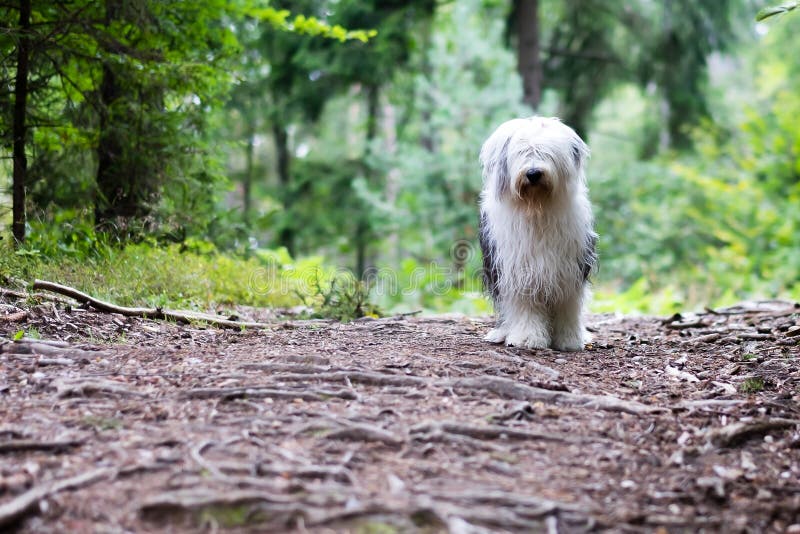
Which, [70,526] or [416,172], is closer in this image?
[70,526]

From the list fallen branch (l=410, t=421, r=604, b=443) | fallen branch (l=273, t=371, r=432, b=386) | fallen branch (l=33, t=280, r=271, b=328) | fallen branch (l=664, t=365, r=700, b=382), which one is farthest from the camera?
fallen branch (l=33, t=280, r=271, b=328)

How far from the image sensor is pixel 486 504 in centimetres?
253

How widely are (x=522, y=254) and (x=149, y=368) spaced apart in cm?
255

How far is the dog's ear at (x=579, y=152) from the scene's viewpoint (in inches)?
200

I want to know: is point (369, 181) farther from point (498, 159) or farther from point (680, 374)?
point (680, 374)

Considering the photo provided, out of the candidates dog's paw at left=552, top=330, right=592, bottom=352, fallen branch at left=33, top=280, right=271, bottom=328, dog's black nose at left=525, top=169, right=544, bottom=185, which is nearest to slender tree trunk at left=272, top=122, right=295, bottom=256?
fallen branch at left=33, top=280, right=271, bottom=328

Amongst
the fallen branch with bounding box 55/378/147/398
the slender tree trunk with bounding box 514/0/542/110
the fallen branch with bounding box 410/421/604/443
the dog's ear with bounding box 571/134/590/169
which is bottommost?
the fallen branch with bounding box 410/421/604/443

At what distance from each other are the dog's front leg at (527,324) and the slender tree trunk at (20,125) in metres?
3.70

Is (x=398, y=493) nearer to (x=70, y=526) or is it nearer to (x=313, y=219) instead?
(x=70, y=526)

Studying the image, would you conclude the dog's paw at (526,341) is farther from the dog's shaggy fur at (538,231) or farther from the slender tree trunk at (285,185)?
the slender tree trunk at (285,185)

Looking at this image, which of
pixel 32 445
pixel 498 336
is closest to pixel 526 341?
pixel 498 336

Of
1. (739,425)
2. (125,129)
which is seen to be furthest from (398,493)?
(125,129)

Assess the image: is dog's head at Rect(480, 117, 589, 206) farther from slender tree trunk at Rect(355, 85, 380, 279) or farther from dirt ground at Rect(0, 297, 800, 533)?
slender tree trunk at Rect(355, 85, 380, 279)

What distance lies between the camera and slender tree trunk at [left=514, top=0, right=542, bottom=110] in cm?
1280
